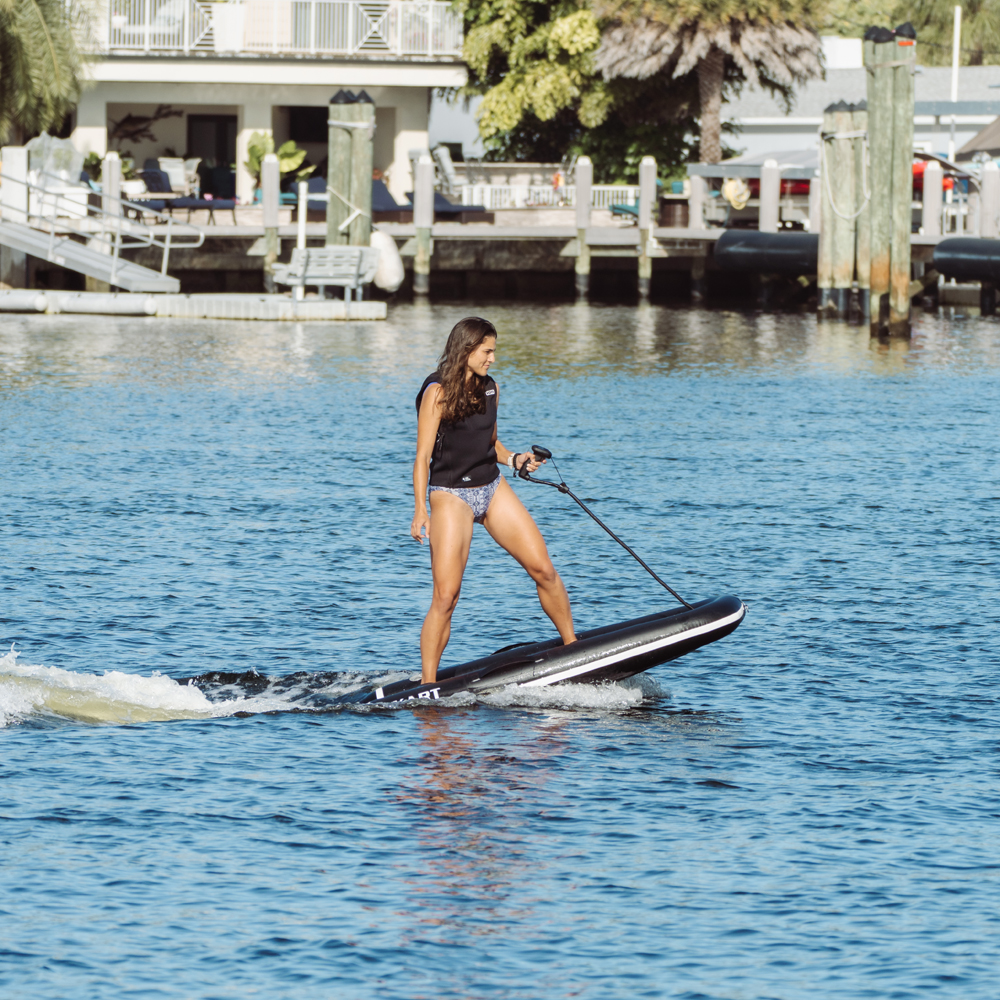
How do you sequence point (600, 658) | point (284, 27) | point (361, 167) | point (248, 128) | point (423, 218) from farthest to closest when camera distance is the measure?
point (248, 128) < point (284, 27) < point (423, 218) < point (361, 167) < point (600, 658)

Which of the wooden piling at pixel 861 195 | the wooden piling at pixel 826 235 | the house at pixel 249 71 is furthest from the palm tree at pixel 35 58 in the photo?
the wooden piling at pixel 861 195

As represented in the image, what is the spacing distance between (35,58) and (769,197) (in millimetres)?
12949

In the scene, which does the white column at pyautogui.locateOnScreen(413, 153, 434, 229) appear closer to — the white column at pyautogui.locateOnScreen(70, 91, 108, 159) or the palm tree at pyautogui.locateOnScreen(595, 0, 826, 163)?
the palm tree at pyautogui.locateOnScreen(595, 0, 826, 163)

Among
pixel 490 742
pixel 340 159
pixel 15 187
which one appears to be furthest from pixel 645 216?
pixel 490 742

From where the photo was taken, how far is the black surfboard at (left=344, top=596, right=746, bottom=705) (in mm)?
8805

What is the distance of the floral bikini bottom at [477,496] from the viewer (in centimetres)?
848

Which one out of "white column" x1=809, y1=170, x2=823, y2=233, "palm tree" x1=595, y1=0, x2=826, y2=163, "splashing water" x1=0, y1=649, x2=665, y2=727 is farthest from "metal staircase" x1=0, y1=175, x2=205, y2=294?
"splashing water" x1=0, y1=649, x2=665, y2=727

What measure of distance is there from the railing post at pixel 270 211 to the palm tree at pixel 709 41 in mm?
9129

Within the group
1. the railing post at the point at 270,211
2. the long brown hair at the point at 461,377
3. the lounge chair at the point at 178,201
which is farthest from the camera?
the lounge chair at the point at 178,201

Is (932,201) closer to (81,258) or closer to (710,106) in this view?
(710,106)

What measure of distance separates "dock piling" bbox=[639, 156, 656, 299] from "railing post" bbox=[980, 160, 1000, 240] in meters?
6.27

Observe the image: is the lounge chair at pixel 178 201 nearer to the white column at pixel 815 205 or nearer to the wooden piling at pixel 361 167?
the wooden piling at pixel 361 167

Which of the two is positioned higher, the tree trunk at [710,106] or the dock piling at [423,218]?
the tree trunk at [710,106]

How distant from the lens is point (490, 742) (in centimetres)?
832
